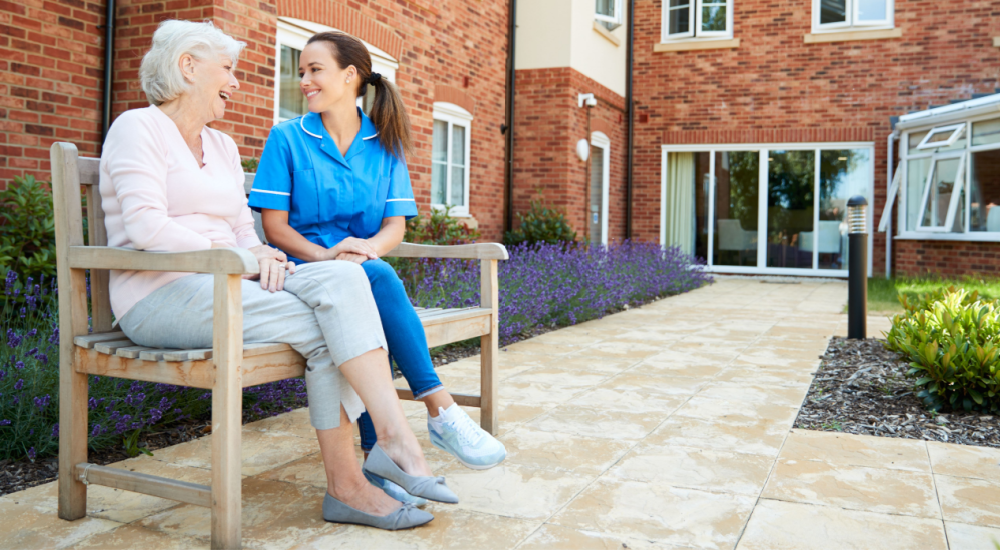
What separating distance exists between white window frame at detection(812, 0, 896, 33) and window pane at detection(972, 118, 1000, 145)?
217 centimetres

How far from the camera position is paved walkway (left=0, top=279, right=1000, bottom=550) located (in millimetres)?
1932

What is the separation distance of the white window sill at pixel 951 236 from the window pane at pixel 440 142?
670 centimetres

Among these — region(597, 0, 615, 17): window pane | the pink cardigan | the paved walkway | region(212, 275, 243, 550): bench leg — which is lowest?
the paved walkway

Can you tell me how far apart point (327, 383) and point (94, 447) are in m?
1.08

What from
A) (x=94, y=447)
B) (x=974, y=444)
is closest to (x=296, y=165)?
(x=94, y=447)

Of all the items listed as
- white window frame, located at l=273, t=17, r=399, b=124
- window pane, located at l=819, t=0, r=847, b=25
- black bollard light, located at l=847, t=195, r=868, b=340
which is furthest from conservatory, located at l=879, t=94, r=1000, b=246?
white window frame, located at l=273, t=17, r=399, b=124

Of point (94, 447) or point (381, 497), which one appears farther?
point (94, 447)

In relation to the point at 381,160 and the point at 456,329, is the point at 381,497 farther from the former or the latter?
the point at 381,160

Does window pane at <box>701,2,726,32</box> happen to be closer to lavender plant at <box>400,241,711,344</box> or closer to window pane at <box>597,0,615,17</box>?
window pane at <box>597,0,615,17</box>

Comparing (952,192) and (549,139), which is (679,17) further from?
(952,192)

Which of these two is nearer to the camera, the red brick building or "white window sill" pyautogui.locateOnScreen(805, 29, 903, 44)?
the red brick building

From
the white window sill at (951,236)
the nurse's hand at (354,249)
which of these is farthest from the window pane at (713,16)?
the nurse's hand at (354,249)

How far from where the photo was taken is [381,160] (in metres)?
2.50

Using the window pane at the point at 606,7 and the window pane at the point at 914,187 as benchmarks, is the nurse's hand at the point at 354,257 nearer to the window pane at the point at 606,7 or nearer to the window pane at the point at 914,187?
the window pane at the point at 606,7
